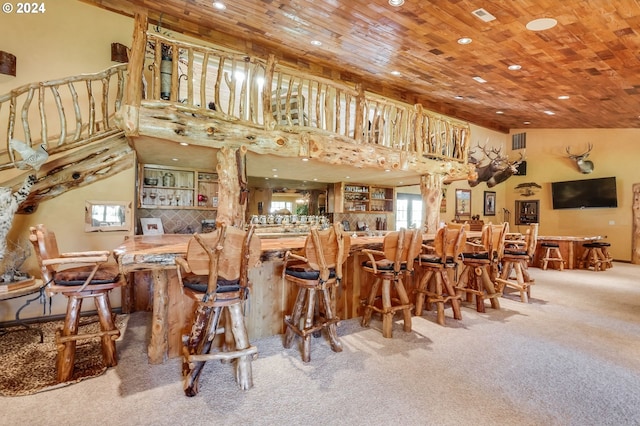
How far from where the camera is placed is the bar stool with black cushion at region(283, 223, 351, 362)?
112 inches

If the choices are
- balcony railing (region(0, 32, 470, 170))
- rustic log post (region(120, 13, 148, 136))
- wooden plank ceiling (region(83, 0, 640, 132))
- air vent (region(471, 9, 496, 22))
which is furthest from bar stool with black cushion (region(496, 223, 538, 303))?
rustic log post (region(120, 13, 148, 136))

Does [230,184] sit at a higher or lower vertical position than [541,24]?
lower

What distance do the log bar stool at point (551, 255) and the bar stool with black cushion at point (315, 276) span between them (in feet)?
24.4

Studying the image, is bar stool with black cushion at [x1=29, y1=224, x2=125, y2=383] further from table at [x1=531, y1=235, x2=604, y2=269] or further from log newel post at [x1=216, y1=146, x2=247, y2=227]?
table at [x1=531, y1=235, x2=604, y2=269]

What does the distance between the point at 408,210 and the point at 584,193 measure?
212 inches

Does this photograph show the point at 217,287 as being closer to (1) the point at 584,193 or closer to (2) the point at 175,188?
(2) the point at 175,188

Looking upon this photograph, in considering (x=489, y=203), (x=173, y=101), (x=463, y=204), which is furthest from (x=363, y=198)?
(x=173, y=101)

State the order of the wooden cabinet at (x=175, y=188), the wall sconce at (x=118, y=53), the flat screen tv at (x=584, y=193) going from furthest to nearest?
the flat screen tv at (x=584, y=193) < the wooden cabinet at (x=175, y=188) < the wall sconce at (x=118, y=53)

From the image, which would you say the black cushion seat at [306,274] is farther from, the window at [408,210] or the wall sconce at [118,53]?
the window at [408,210]

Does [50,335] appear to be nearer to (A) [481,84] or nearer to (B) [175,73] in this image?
(B) [175,73]

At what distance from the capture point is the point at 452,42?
5.24m

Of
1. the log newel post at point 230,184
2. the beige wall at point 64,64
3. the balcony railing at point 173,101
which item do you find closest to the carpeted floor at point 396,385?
the log newel post at point 230,184

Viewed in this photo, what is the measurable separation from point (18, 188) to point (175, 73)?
2.27m

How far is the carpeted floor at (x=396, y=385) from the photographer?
210cm
